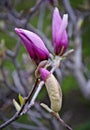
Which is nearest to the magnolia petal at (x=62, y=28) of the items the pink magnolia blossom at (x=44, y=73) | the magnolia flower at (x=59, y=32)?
the magnolia flower at (x=59, y=32)

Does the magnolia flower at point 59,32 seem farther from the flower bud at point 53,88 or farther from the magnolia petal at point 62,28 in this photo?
the flower bud at point 53,88

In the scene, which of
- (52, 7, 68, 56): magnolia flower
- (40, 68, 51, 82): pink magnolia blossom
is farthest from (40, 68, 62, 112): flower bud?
(52, 7, 68, 56): magnolia flower

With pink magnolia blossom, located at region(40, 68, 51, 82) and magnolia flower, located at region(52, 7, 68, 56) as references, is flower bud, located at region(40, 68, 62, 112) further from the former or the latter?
magnolia flower, located at region(52, 7, 68, 56)

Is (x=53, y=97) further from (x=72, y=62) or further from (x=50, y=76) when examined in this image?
(x=72, y=62)

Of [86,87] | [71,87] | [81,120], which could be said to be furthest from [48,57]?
[71,87]

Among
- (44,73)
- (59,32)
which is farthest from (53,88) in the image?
(59,32)

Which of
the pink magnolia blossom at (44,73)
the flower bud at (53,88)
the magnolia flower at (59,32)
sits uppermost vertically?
the magnolia flower at (59,32)

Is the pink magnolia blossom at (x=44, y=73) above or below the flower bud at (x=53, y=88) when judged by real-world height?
above
